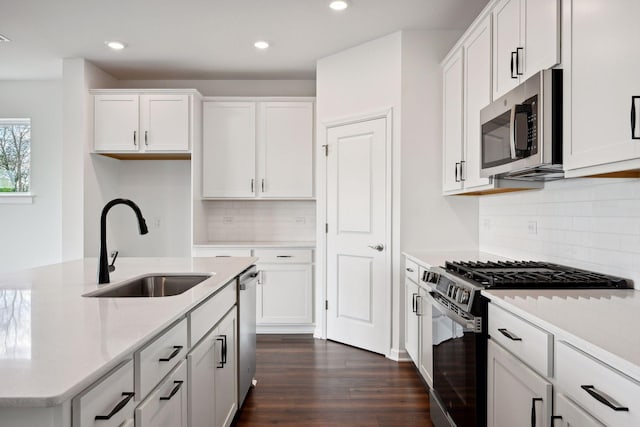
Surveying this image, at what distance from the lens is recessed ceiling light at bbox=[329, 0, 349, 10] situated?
321 centimetres

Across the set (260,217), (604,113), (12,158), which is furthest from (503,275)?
(12,158)

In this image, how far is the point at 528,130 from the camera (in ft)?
6.66

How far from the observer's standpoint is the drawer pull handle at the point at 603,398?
1010mm

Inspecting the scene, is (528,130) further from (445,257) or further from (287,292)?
(287,292)

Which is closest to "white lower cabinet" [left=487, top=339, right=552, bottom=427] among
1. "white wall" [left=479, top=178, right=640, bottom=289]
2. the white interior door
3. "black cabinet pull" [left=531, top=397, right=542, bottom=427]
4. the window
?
"black cabinet pull" [left=531, top=397, right=542, bottom=427]

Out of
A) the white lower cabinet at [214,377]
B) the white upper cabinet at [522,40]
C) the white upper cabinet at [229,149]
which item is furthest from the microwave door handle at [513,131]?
the white upper cabinet at [229,149]

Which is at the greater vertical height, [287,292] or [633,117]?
[633,117]

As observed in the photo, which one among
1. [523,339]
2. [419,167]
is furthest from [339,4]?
[523,339]

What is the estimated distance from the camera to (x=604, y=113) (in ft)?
5.11

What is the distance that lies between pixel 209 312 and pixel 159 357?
610 mm

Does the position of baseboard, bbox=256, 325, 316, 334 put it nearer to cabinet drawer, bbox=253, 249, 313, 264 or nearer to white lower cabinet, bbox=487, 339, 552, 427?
cabinet drawer, bbox=253, 249, 313, 264

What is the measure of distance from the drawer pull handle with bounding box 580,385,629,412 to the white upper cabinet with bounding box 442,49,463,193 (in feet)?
7.15

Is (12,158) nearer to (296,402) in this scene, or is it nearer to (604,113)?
(296,402)

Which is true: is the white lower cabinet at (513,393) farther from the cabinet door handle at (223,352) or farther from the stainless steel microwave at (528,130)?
the cabinet door handle at (223,352)
